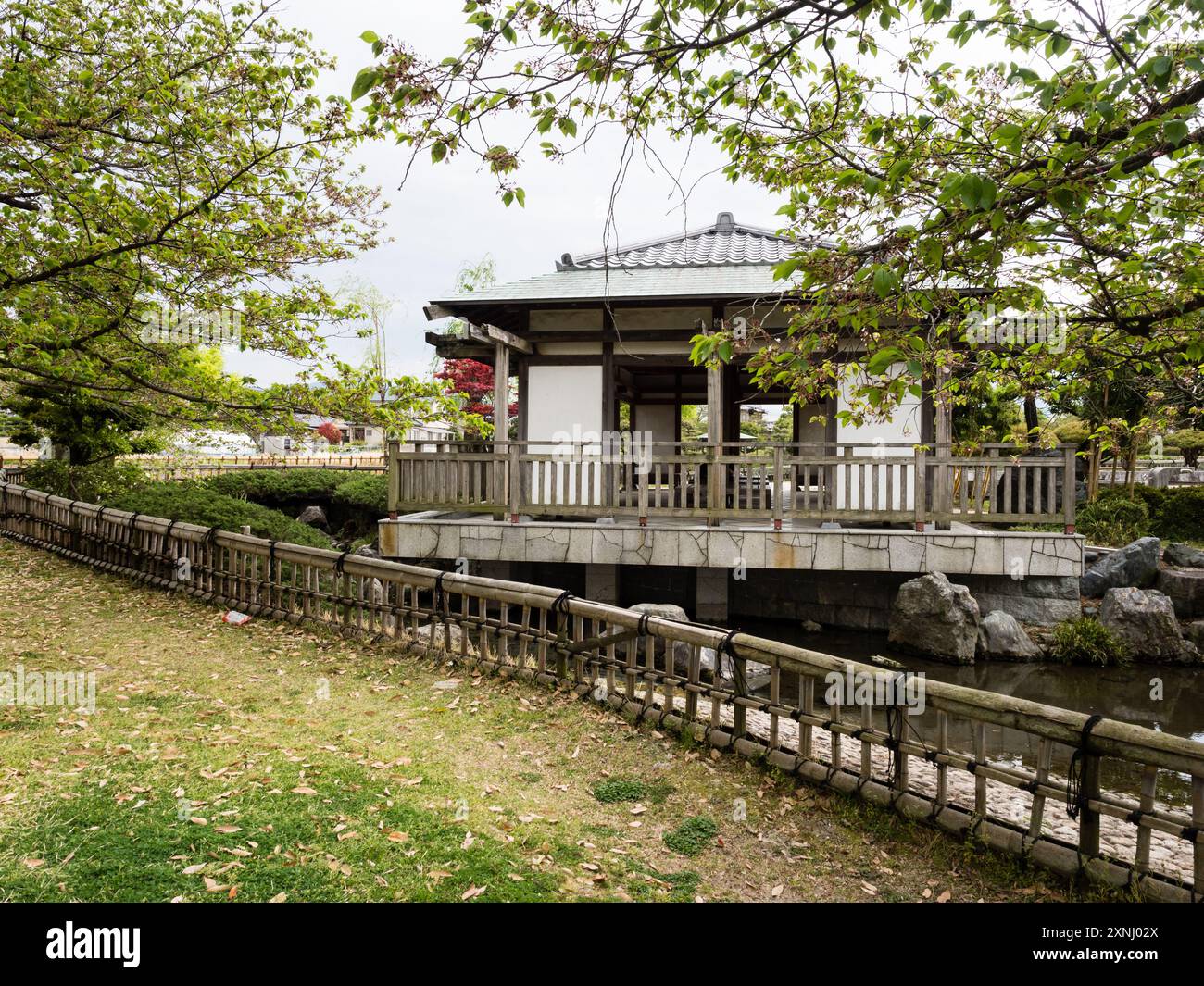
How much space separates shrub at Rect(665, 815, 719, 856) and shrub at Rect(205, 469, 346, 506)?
1969 cm

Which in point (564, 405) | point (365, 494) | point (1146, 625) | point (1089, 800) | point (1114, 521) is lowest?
point (1146, 625)

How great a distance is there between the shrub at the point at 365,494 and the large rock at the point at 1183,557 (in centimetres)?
1724

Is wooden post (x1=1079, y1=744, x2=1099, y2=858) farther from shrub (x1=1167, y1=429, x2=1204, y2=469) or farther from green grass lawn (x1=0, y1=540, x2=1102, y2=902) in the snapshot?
shrub (x1=1167, y1=429, x2=1204, y2=469)

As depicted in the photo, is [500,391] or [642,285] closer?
[500,391]

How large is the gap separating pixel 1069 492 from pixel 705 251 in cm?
834

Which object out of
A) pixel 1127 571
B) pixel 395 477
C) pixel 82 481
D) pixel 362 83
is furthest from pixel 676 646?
pixel 82 481

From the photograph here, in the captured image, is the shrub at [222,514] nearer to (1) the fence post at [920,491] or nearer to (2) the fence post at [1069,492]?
(1) the fence post at [920,491]

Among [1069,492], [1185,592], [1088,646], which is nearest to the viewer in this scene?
[1088,646]

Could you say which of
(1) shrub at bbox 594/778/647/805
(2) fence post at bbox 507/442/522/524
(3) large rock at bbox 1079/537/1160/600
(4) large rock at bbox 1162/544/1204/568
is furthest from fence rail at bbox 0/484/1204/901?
(4) large rock at bbox 1162/544/1204/568

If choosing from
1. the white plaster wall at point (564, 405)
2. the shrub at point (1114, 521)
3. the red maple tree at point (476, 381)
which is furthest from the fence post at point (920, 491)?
the red maple tree at point (476, 381)

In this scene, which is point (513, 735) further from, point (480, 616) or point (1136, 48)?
point (1136, 48)

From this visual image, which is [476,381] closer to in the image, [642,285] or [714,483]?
[642,285]

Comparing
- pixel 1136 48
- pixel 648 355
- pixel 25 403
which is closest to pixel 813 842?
pixel 1136 48

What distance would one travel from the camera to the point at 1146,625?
9.20 metres
